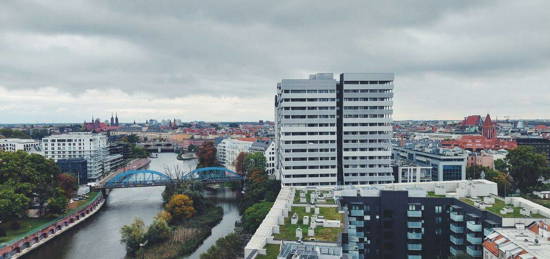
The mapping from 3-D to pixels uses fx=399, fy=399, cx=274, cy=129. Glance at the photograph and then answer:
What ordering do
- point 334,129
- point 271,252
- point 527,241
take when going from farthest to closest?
point 334,129, point 527,241, point 271,252

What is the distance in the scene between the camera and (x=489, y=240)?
74.7 feet

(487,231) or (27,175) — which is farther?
(27,175)

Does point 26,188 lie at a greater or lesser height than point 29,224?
greater

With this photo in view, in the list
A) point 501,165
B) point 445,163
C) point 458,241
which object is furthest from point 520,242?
point 501,165

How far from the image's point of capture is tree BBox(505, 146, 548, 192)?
165 feet

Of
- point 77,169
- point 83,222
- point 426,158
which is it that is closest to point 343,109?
point 426,158

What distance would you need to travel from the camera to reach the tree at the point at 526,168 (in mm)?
50250

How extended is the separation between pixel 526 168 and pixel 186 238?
4250 cm

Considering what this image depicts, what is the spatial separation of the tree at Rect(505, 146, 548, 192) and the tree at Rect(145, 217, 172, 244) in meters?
43.6

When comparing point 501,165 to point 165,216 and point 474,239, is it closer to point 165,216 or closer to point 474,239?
point 474,239

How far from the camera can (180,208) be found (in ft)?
142

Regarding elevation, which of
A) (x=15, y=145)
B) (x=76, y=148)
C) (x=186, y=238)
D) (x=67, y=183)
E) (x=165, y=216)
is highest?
(x=76, y=148)

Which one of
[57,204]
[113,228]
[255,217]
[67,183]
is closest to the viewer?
[255,217]

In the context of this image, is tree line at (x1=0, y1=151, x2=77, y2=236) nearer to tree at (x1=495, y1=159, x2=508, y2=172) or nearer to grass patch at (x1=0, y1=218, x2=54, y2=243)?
grass patch at (x1=0, y1=218, x2=54, y2=243)
